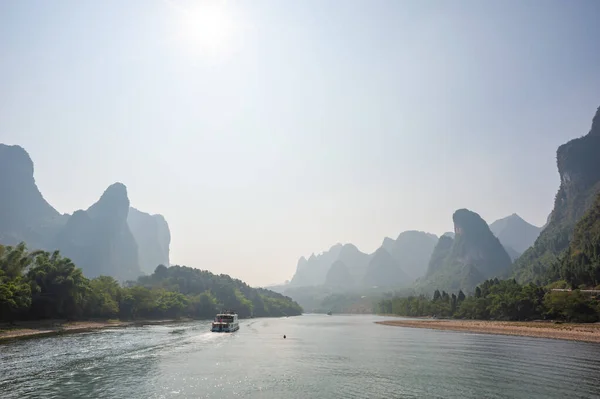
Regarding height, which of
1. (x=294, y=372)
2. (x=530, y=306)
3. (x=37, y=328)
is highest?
(x=530, y=306)

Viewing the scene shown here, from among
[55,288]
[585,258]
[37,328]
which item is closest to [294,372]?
[37,328]

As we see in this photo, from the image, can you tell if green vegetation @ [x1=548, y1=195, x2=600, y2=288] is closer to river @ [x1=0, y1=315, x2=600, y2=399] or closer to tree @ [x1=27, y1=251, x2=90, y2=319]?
river @ [x1=0, y1=315, x2=600, y2=399]

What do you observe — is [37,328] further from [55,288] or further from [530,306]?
[530,306]

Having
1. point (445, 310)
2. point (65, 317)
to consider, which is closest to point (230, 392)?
point (65, 317)

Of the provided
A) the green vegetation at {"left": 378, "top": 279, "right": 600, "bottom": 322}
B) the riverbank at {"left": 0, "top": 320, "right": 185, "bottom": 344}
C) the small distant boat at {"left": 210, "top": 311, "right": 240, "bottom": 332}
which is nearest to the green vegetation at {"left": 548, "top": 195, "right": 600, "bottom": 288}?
the green vegetation at {"left": 378, "top": 279, "right": 600, "bottom": 322}

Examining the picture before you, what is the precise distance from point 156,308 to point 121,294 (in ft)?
78.3

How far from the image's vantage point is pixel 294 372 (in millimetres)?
41469

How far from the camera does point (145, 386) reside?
109 feet

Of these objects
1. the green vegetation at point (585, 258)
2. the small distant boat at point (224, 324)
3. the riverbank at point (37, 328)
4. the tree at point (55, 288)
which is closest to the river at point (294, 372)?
the riverbank at point (37, 328)

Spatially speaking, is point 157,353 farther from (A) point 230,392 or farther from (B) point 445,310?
(B) point 445,310

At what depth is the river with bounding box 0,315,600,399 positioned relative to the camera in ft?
104

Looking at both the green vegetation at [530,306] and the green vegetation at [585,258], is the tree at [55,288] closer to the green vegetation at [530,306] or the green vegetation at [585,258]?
the green vegetation at [530,306]

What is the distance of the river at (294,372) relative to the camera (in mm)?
31578

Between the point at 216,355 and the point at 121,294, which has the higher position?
the point at 121,294
